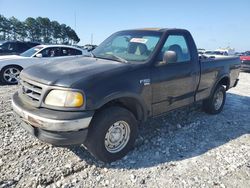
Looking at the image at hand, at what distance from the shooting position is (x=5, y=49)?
37.9ft

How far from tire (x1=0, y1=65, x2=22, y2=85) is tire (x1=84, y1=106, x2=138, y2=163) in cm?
646

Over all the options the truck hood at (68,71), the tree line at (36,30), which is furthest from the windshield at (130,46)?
the tree line at (36,30)

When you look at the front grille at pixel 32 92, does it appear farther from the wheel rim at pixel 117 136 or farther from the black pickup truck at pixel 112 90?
the wheel rim at pixel 117 136

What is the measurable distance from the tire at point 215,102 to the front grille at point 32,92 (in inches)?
153

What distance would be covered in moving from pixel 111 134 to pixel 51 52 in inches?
270

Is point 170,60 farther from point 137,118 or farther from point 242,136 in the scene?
point 242,136

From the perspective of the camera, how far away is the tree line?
53.4 meters

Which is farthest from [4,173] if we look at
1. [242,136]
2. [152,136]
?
[242,136]

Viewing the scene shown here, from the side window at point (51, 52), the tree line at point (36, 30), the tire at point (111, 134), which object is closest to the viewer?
the tire at point (111, 134)

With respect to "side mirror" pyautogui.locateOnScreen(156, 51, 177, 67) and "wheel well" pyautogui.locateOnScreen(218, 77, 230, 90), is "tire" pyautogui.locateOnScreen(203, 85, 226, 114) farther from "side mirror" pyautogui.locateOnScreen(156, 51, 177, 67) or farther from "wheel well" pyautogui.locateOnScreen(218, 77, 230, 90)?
"side mirror" pyautogui.locateOnScreen(156, 51, 177, 67)

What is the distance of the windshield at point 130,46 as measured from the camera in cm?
386

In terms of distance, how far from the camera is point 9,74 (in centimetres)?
855

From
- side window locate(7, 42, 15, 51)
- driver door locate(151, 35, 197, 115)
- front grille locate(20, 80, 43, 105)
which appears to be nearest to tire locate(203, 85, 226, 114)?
driver door locate(151, 35, 197, 115)

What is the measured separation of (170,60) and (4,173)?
2.84m
